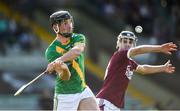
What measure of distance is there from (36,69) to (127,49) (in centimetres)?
809

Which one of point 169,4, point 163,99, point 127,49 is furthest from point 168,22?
point 127,49

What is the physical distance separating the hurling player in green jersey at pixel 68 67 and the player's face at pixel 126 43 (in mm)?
874

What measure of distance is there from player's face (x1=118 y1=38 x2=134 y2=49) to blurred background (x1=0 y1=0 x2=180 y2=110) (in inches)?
235

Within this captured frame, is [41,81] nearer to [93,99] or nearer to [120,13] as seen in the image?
[120,13]

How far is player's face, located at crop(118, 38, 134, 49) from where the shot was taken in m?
9.34

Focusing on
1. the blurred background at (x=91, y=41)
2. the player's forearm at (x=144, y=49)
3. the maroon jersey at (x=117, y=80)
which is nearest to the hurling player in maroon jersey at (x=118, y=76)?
the maroon jersey at (x=117, y=80)

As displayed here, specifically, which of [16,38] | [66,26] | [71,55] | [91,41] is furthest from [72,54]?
[91,41]

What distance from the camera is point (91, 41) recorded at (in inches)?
722

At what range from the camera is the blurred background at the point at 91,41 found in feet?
53.2

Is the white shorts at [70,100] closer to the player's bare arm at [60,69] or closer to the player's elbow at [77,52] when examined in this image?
the player's bare arm at [60,69]

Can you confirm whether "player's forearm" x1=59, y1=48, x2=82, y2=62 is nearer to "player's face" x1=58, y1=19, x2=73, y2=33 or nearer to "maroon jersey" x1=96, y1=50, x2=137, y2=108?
"player's face" x1=58, y1=19, x2=73, y2=33

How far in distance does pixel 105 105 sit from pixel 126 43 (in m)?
0.85

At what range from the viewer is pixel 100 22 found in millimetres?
19281

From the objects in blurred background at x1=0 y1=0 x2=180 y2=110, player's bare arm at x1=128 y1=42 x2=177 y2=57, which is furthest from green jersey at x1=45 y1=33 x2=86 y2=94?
blurred background at x1=0 y1=0 x2=180 y2=110
